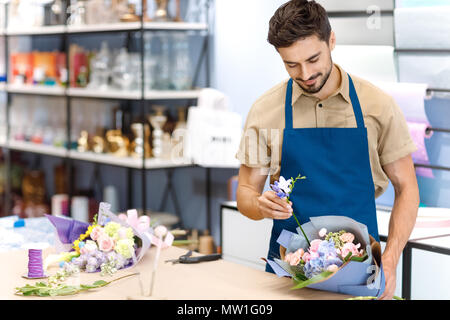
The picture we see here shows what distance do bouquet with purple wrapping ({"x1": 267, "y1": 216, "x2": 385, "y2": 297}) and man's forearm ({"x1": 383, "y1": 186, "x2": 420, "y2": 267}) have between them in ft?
1.29

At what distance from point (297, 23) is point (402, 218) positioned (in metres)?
0.68

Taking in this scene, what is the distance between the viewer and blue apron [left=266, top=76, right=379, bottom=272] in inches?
90.4

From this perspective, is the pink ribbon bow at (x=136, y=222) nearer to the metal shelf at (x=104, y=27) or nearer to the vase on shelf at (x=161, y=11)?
the metal shelf at (x=104, y=27)

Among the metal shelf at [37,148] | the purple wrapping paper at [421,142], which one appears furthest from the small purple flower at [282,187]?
the metal shelf at [37,148]

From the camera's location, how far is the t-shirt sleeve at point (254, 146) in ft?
7.82

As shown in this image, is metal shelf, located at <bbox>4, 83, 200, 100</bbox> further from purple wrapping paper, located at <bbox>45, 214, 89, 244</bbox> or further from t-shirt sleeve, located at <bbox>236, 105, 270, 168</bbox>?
purple wrapping paper, located at <bbox>45, 214, 89, 244</bbox>

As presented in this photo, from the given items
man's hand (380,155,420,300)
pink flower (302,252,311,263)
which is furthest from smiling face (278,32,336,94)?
pink flower (302,252,311,263)

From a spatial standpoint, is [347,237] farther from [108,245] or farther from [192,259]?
[108,245]

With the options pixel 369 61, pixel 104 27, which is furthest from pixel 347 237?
pixel 104 27

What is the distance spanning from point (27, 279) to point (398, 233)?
1108 millimetres

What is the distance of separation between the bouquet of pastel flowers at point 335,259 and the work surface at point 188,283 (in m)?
0.06

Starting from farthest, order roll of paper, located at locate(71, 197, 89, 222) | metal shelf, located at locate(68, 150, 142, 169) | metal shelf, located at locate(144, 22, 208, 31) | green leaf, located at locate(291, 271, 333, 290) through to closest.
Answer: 1. roll of paper, located at locate(71, 197, 89, 222)
2. metal shelf, located at locate(68, 150, 142, 169)
3. metal shelf, located at locate(144, 22, 208, 31)
4. green leaf, located at locate(291, 271, 333, 290)

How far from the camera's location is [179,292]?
1.87 meters

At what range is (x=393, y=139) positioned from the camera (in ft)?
7.41
